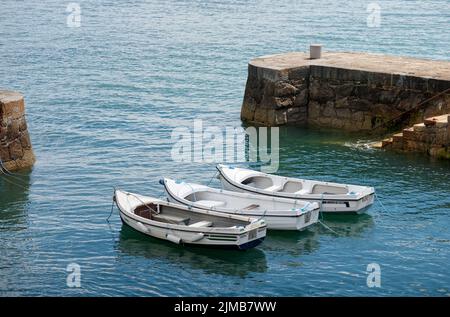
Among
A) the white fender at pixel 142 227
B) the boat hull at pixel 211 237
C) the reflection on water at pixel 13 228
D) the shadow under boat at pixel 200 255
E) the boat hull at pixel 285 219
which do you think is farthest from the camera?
the boat hull at pixel 285 219

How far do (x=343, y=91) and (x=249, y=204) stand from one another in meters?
10.6

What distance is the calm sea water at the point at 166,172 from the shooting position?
24219 mm

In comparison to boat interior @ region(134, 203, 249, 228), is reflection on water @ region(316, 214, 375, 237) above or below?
below

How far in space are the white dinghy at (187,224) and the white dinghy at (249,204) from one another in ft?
1.88

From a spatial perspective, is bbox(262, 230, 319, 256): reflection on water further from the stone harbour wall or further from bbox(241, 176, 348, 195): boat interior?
the stone harbour wall

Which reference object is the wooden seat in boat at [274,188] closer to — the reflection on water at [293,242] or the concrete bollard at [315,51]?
the reflection on water at [293,242]

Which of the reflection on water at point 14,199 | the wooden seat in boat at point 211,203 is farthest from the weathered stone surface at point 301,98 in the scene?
the reflection on water at point 14,199

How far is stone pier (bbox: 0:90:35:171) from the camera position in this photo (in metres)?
31.6

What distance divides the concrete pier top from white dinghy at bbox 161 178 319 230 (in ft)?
31.7

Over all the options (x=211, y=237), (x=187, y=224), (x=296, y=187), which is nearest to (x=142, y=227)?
(x=187, y=224)

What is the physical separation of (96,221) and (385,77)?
13174 mm

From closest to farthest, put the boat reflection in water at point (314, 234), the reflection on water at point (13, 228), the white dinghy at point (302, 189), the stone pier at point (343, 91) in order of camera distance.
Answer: the reflection on water at point (13, 228) → the boat reflection in water at point (314, 234) → the white dinghy at point (302, 189) → the stone pier at point (343, 91)

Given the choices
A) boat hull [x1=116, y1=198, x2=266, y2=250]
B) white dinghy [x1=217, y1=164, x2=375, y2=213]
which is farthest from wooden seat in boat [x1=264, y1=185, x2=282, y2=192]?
boat hull [x1=116, y1=198, x2=266, y2=250]

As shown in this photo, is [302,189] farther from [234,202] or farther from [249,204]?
[234,202]
